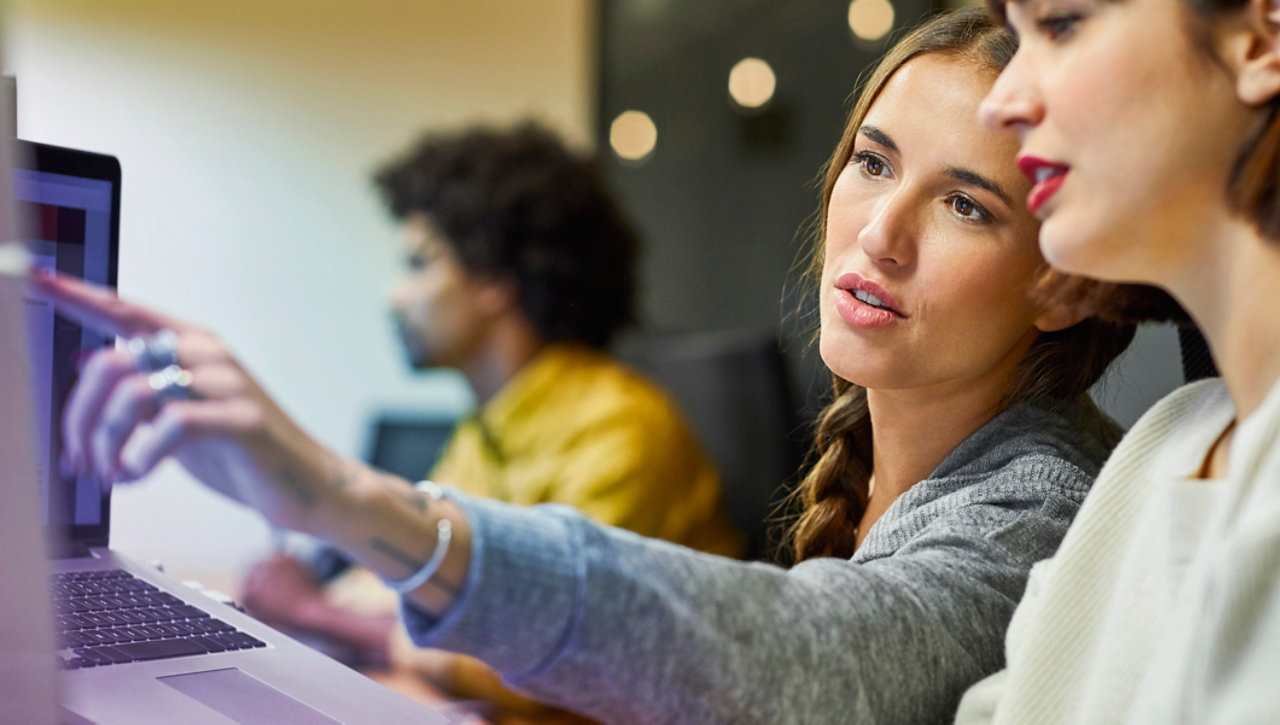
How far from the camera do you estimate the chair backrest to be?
6.70 feet

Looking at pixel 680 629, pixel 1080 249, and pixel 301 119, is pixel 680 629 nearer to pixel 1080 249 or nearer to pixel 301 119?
pixel 1080 249

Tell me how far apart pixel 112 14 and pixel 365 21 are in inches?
26.8

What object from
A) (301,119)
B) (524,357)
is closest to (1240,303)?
(524,357)

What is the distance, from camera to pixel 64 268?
0.73m

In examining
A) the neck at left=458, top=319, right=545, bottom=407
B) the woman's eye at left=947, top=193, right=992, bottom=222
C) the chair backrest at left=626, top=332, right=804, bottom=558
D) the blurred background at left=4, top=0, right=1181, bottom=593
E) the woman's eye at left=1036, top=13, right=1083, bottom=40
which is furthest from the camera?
the blurred background at left=4, top=0, right=1181, bottom=593

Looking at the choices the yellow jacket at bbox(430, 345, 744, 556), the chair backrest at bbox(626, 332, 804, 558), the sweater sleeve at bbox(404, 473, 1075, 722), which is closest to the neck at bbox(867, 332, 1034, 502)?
the sweater sleeve at bbox(404, 473, 1075, 722)

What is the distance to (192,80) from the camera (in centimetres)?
306

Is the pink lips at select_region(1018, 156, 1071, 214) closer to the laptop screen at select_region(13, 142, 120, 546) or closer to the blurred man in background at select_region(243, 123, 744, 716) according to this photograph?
the laptop screen at select_region(13, 142, 120, 546)

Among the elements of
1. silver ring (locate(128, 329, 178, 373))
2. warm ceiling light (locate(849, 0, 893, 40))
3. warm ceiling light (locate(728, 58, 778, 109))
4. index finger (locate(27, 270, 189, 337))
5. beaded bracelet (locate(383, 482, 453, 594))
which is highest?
warm ceiling light (locate(849, 0, 893, 40))

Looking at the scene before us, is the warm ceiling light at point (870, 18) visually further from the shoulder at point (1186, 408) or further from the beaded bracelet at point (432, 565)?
the beaded bracelet at point (432, 565)

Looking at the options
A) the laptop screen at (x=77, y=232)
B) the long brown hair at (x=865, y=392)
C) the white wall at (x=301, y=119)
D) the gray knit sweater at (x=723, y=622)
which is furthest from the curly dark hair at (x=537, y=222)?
the gray knit sweater at (x=723, y=622)

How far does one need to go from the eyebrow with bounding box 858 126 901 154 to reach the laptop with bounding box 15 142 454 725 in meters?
0.50

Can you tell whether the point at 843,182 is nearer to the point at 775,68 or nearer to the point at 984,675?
the point at 984,675

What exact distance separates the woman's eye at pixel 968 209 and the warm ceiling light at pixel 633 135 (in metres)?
2.40
